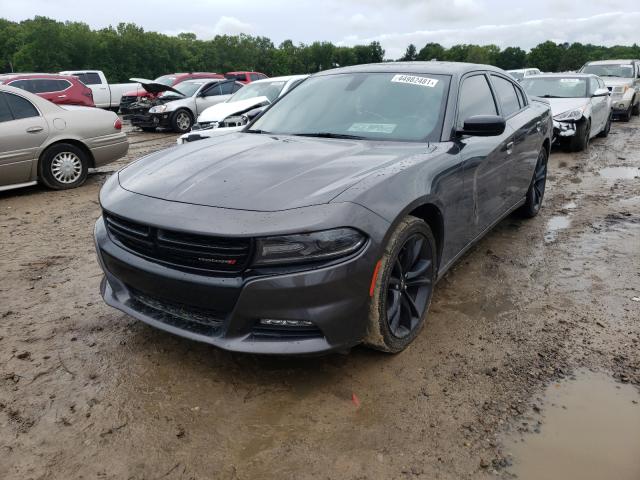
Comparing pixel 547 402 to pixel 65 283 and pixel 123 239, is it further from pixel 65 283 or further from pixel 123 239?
pixel 65 283

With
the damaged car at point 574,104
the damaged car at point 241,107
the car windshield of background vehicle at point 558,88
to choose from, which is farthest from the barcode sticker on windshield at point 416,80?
the car windshield of background vehicle at point 558,88

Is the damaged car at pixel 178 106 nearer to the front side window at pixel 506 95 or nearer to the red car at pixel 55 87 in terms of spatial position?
the red car at pixel 55 87

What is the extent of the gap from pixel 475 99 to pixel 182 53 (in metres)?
65.1

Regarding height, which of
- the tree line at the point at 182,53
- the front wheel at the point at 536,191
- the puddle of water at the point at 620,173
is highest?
the tree line at the point at 182,53

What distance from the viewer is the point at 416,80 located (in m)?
3.61

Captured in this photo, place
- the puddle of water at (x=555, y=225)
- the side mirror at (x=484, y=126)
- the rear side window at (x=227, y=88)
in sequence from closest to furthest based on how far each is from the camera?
the side mirror at (x=484, y=126), the puddle of water at (x=555, y=225), the rear side window at (x=227, y=88)

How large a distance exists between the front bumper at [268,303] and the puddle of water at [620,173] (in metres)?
6.50

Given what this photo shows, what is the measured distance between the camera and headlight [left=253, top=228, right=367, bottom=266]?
222 cm

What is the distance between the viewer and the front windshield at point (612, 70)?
15008 mm

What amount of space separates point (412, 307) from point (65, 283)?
2739 mm

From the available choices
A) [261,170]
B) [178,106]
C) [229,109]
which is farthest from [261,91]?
[261,170]

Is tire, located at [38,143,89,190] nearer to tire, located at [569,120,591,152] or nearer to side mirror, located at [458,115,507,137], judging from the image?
side mirror, located at [458,115,507,137]

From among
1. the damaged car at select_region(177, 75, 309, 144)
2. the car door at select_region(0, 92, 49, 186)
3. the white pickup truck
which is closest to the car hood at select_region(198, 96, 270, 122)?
the damaged car at select_region(177, 75, 309, 144)

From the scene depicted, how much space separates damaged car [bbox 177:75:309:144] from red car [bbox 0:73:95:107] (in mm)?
5900
